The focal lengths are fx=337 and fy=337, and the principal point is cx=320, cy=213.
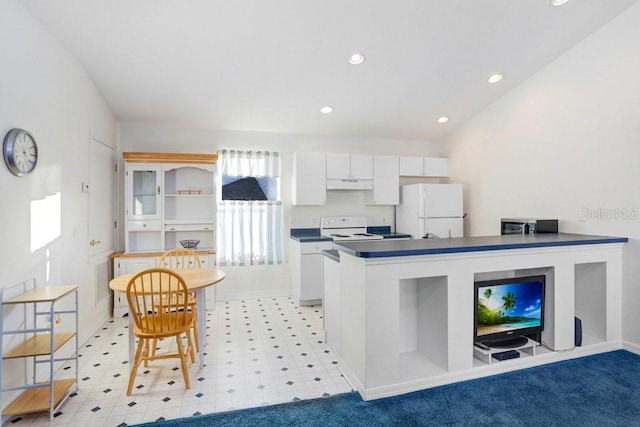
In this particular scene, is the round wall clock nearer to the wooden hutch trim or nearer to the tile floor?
the tile floor

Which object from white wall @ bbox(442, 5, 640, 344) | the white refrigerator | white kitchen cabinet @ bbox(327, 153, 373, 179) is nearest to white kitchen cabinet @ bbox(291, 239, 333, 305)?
white kitchen cabinet @ bbox(327, 153, 373, 179)

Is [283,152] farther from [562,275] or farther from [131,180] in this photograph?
[562,275]

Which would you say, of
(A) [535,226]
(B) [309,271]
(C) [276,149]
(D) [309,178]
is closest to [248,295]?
(B) [309,271]

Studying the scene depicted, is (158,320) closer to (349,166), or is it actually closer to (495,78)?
(349,166)

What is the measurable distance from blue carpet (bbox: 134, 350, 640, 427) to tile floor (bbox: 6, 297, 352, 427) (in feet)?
0.49

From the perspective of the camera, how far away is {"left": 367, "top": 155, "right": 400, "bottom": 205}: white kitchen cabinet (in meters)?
4.98

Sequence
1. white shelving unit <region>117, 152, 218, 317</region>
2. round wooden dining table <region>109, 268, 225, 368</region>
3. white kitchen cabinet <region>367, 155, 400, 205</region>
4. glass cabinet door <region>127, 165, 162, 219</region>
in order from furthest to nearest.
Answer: white kitchen cabinet <region>367, 155, 400, 205</region>, glass cabinet door <region>127, 165, 162, 219</region>, white shelving unit <region>117, 152, 218, 317</region>, round wooden dining table <region>109, 268, 225, 368</region>

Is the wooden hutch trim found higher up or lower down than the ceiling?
lower down

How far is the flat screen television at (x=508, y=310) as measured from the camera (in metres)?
2.69

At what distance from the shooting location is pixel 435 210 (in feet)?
15.9

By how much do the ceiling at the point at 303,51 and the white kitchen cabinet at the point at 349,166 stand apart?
0.57 meters

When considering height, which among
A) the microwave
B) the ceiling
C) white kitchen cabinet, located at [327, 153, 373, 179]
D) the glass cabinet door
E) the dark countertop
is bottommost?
the dark countertop

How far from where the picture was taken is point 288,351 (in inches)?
121

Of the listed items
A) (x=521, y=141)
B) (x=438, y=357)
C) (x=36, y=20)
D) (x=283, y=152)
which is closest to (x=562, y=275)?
(x=438, y=357)
